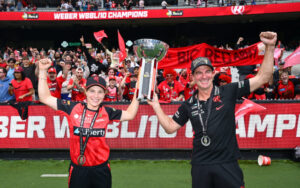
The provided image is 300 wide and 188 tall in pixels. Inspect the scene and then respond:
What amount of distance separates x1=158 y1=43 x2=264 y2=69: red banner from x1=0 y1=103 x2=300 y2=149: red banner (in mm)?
1962

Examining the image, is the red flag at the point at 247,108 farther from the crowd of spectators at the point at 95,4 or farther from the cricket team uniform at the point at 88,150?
the crowd of spectators at the point at 95,4

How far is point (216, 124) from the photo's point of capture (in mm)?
2977

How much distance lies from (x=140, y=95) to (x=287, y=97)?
5538mm

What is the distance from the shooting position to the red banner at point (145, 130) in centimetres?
669

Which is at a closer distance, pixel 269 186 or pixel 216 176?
pixel 216 176

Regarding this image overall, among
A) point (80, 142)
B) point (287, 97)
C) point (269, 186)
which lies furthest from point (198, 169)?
point (287, 97)

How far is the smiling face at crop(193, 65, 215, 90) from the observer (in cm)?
310

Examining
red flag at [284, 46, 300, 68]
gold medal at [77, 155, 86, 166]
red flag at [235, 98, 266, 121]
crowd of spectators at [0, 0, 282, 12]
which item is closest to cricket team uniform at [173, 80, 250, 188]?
gold medal at [77, 155, 86, 166]

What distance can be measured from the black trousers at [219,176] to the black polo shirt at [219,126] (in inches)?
2.3

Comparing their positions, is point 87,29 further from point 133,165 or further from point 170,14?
point 133,165

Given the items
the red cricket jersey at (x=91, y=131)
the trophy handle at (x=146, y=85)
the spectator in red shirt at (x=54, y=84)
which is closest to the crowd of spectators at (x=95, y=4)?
the spectator in red shirt at (x=54, y=84)

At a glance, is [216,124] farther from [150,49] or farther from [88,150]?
[88,150]

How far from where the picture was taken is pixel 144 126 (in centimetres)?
695

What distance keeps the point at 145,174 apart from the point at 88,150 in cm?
302
